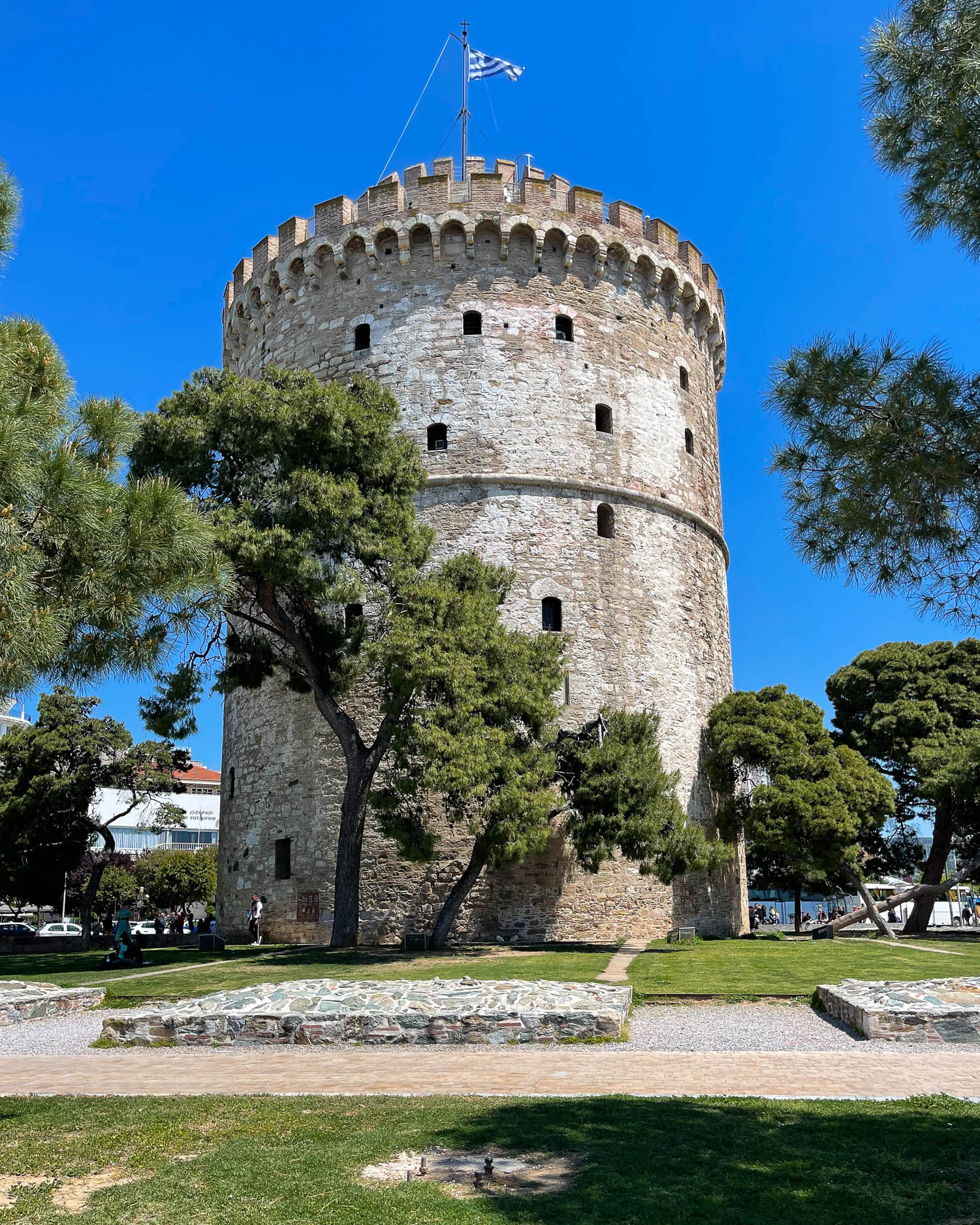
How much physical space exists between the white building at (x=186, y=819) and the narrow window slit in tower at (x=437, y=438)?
134ft

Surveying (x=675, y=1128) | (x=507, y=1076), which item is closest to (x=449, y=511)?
(x=507, y=1076)

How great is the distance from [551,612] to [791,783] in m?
5.88

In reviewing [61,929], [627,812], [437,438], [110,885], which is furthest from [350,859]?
[110,885]

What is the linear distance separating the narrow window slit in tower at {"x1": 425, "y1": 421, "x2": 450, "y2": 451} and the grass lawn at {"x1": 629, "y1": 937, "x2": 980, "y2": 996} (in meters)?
10.5

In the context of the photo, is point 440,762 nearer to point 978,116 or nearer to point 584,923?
point 584,923

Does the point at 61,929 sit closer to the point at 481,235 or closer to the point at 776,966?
the point at 481,235

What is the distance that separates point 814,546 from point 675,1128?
3401mm

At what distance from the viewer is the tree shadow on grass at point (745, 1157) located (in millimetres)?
4352

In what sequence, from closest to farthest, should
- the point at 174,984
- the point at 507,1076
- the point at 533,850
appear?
the point at 507,1076
the point at 174,984
the point at 533,850

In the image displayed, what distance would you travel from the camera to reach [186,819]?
6022 centimetres

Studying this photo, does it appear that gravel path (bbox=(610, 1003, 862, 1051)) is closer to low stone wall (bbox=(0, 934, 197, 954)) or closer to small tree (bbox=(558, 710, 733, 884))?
small tree (bbox=(558, 710, 733, 884))

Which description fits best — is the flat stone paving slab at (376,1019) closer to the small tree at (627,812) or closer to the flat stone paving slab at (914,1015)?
the flat stone paving slab at (914,1015)

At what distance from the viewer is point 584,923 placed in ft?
64.4

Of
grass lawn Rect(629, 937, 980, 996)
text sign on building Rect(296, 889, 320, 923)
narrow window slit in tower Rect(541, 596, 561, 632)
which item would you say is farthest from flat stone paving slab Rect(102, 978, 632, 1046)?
narrow window slit in tower Rect(541, 596, 561, 632)
